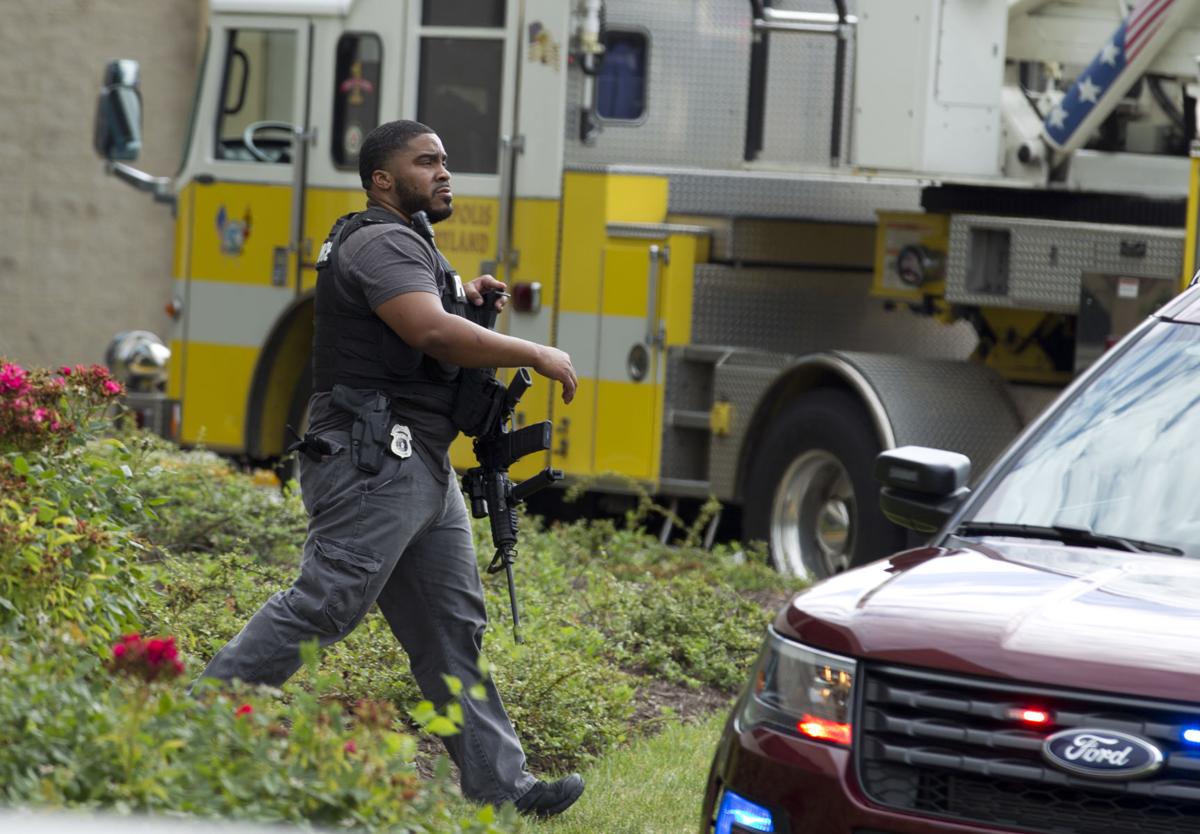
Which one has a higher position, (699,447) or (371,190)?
(371,190)

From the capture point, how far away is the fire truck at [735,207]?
9.34 meters

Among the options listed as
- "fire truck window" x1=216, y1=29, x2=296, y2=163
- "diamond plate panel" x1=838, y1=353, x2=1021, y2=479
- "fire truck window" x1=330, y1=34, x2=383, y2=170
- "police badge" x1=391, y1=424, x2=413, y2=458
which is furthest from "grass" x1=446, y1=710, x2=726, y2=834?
"fire truck window" x1=216, y1=29, x2=296, y2=163

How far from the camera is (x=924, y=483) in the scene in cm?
504

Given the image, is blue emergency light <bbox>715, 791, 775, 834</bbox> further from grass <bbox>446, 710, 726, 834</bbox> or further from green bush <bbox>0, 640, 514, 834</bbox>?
grass <bbox>446, 710, 726, 834</bbox>

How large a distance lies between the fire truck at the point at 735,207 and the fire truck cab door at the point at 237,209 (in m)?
0.02

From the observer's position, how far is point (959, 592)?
4.24m

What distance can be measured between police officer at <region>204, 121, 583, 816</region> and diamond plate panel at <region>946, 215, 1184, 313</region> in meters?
4.05

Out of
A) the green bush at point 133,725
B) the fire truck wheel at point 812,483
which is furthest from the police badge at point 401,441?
the fire truck wheel at point 812,483

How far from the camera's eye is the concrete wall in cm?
1812

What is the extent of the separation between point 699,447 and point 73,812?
24.9ft

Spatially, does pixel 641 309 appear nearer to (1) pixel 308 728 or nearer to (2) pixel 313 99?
(2) pixel 313 99

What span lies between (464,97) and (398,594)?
5.92m

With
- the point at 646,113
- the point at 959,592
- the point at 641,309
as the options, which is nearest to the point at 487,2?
the point at 646,113

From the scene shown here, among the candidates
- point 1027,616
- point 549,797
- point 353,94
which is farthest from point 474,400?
point 353,94
